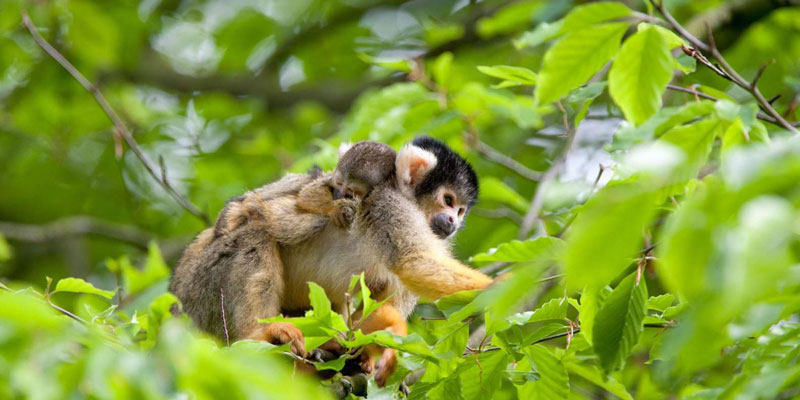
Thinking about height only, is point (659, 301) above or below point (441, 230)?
above

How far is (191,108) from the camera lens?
9.62m

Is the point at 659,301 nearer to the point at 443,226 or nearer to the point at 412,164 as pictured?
the point at 443,226

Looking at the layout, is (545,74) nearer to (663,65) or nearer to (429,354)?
(663,65)

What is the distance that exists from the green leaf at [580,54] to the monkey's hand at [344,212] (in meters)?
1.51

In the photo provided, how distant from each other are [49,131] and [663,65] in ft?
25.2

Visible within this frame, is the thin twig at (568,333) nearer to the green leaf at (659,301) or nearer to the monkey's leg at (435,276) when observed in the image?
the green leaf at (659,301)

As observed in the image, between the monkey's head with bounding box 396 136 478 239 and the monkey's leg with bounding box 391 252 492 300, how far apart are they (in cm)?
63

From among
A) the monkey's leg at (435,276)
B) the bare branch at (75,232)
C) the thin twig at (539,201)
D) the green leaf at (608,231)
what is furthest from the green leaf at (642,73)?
the bare branch at (75,232)

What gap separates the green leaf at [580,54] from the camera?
266cm

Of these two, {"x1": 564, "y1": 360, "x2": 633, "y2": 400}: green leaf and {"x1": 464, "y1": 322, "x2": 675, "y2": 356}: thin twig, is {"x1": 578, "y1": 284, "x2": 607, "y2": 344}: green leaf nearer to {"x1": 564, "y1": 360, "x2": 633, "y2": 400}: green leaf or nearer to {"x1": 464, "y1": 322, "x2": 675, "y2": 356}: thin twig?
{"x1": 464, "y1": 322, "x2": 675, "y2": 356}: thin twig

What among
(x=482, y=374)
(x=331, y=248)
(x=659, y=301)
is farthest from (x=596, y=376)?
(x=331, y=248)

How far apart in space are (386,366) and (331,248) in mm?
832

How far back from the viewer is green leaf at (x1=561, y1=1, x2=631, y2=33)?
8.46 ft

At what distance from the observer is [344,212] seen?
4043 millimetres
